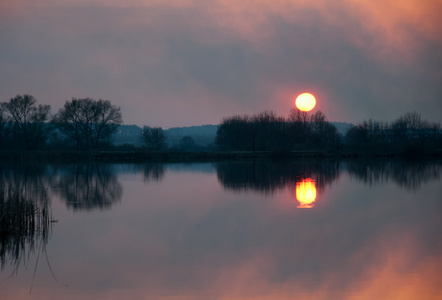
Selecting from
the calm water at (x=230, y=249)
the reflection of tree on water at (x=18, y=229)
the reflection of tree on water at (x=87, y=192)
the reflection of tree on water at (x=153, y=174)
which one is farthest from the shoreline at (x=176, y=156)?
the reflection of tree on water at (x=18, y=229)

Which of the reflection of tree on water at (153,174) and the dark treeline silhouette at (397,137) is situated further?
the dark treeline silhouette at (397,137)

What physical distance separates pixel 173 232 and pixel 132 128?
166 meters

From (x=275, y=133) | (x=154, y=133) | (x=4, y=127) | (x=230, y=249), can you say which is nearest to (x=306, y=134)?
(x=275, y=133)

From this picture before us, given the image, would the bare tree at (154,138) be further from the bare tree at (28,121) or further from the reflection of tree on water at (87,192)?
the reflection of tree on water at (87,192)

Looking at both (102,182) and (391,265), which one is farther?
(102,182)

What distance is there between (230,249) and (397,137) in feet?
248

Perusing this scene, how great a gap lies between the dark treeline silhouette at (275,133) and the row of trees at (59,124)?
18336 mm

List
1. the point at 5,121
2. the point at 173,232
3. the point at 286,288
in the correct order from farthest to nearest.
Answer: the point at 5,121
the point at 173,232
the point at 286,288

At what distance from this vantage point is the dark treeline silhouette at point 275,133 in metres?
70.9

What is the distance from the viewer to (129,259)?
9984 millimetres

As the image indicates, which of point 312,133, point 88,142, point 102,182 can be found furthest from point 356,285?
point 312,133

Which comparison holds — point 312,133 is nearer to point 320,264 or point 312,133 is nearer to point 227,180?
point 227,180

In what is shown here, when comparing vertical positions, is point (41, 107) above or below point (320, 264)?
above

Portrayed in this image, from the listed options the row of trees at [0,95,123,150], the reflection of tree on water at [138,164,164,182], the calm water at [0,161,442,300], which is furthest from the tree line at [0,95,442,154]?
the calm water at [0,161,442,300]
